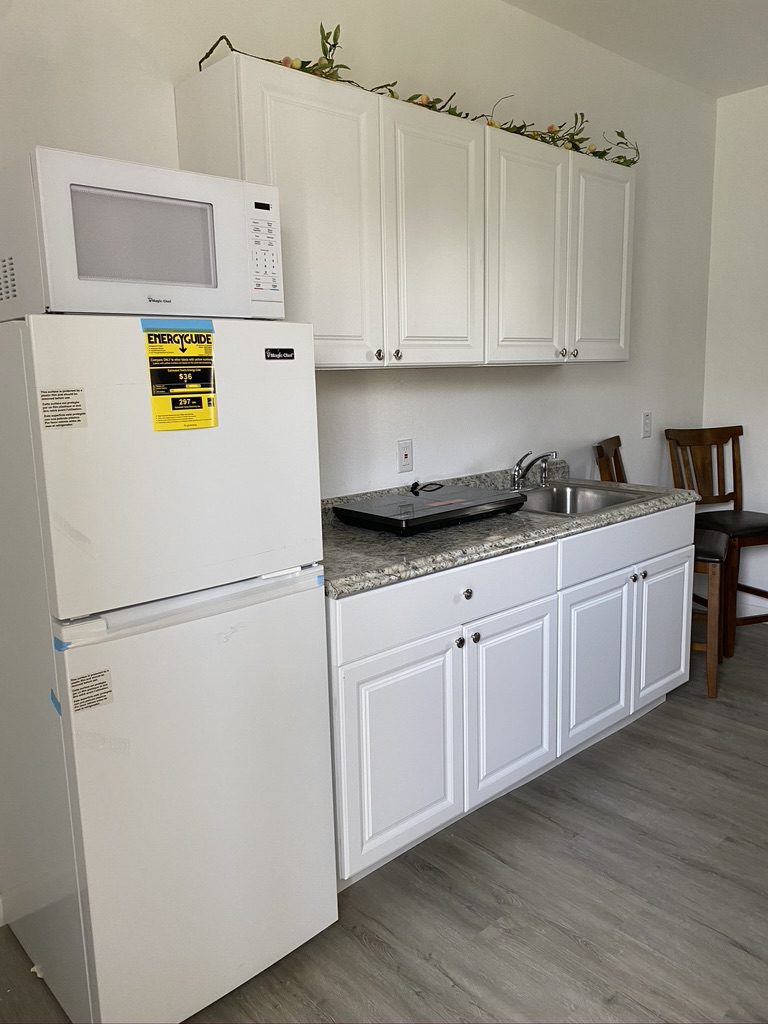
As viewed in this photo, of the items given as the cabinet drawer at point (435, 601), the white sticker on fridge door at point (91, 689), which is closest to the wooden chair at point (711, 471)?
the cabinet drawer at point (435, 601)

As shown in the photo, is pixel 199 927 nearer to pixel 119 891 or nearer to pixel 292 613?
pixel 119 891

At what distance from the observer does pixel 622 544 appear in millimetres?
2689

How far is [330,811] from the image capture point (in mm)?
1891

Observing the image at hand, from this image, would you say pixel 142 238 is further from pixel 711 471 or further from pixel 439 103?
pixel 711 471

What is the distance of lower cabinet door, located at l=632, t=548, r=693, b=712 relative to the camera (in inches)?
113

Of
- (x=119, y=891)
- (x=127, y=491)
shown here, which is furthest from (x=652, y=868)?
(x=127, y=491)

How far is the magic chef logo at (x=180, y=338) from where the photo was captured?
1.45 meters

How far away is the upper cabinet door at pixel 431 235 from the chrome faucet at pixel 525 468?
64 cm

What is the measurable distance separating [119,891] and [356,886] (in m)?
0.81

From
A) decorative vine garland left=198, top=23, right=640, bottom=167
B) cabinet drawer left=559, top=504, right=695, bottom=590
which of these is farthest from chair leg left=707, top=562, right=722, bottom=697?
decorative vine garland left=198, top=23, right=640, bottom=167

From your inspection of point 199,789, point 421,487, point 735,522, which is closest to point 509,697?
point 421,487

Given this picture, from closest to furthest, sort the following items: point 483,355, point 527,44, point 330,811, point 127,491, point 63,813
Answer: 1. point 127,491
2. point 63,813
3. point 330,811
4. point 483,355
5. point 527,44

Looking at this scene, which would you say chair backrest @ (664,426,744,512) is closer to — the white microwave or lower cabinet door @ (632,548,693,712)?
lower cabinet door @ (632,548,693,712)

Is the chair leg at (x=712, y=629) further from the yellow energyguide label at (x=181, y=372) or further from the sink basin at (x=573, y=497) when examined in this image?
the yellow energyguide label at (x=181, y=372)
